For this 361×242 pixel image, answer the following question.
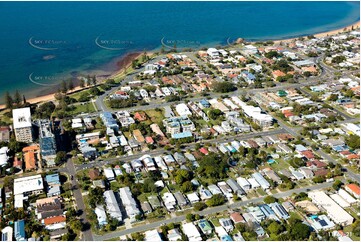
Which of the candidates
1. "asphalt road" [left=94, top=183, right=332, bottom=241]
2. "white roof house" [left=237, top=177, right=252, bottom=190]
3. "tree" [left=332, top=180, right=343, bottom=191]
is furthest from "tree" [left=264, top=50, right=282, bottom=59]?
"white roof house" [left=237, top=177, right=252, bottom=190]

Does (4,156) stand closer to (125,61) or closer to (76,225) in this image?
(76,225)

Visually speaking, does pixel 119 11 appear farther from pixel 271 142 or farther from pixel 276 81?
pixel 271 142

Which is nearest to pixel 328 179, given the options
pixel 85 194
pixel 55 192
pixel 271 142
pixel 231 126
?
pixel 271 142

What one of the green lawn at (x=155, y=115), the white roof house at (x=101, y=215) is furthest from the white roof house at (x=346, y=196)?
the green lawn at (x=155, y=115)

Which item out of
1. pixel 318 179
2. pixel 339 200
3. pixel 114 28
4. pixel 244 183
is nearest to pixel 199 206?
pixel 244 183

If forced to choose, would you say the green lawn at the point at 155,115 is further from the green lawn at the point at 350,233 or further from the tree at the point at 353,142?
the green lawn at the point at 350,233

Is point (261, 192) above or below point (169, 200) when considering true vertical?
below
